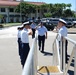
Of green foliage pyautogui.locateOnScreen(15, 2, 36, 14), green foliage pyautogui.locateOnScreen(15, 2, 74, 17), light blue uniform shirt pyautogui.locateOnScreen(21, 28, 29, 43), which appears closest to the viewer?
light blue uniform shirt pyautogui.locateOnScreen(21, 28, 29, 43)

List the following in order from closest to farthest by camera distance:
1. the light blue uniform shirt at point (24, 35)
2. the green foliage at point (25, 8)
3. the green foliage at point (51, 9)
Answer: the light blue uniform shirt at point (24, 35)
the green foliage at point (51, 9)
the green foliage at point (25, 8)

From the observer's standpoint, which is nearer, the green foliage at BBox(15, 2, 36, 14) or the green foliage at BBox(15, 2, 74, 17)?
the green foliage at BBox(15, 2, 74, 17)

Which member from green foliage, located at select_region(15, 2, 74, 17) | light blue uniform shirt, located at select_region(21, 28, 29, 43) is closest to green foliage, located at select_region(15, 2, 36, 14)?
green foliage, located at select_region(15, 2, 74, 17)

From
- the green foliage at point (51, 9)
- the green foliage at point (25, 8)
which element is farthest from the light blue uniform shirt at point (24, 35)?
the green foliage at point (25, 8)

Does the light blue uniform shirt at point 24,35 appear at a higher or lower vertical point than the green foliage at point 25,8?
higher

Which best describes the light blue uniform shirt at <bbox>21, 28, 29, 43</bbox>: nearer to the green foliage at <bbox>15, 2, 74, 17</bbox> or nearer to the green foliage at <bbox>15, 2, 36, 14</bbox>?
the green foliage at <bbox>15, 2, 74, 17</bbox>

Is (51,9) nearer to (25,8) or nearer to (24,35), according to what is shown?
(25,8)

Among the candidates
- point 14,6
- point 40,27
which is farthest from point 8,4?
point 40,27

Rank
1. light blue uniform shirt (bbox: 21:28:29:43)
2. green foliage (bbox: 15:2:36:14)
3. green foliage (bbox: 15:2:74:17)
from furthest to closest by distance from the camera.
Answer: green foliage (bbox: 15:2:36:14) < green foliage (bbox: 15:2:74:17) < light blue uniform shirt (bbox: 21:28:29:43)

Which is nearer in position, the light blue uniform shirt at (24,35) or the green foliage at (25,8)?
the light blue uniform shirt at (24,35)

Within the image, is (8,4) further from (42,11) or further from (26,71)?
(26,71)

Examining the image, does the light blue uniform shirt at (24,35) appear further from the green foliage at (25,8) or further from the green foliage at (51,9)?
the green foliage at (25,8)

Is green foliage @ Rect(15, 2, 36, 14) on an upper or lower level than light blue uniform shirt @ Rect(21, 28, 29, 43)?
lower

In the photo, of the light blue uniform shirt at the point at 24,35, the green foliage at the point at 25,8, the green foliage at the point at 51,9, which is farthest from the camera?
the green foliage at the point at 25,8
